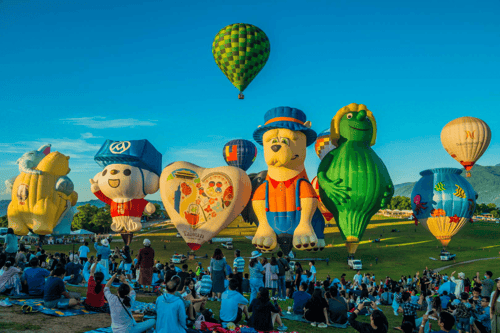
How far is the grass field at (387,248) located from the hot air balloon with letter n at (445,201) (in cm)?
Answer: 437

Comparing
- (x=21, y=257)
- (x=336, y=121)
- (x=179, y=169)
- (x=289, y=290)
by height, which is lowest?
(x=289, y=290)

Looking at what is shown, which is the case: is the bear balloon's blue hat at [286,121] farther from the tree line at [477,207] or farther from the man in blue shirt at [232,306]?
the tree line at [477,207]

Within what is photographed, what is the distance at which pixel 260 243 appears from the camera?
61.7ft

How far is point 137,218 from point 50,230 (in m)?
9.23

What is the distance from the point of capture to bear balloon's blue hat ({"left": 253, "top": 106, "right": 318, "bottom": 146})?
19.4 m

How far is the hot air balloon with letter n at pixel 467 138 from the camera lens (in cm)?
2808

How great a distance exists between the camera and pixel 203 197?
2070cm

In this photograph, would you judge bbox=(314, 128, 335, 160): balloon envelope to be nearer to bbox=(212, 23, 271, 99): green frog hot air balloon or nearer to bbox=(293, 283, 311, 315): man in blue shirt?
bbox=(212, 23, 271, 99): green frog hot air balloon

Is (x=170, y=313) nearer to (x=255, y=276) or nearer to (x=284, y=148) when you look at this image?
(x=255, y=276)

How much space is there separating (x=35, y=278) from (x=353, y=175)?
1296cm

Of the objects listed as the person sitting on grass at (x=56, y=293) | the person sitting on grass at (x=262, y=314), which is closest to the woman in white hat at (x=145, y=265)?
the person sitting on grass at (x=56, y=293)

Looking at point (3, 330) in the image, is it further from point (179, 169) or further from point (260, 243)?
point (179, 169)

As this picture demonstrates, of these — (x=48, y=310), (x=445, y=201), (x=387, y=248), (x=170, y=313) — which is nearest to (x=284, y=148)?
(x=48, y=310)

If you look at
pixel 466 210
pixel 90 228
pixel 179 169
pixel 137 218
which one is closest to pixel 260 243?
pixel 179 169
